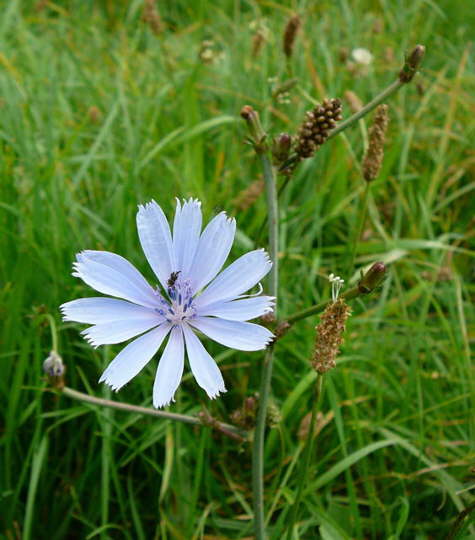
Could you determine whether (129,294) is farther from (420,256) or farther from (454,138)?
(454,138)

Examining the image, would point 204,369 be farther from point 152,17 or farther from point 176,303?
point 152,17

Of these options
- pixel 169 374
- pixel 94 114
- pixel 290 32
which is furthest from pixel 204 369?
pixel 94 114

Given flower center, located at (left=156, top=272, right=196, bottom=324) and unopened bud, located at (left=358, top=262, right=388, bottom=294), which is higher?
unopened bud, located at (left=358, top=262, right=388, bottom=294)

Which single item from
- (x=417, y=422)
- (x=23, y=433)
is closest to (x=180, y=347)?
(x=23, y=433)

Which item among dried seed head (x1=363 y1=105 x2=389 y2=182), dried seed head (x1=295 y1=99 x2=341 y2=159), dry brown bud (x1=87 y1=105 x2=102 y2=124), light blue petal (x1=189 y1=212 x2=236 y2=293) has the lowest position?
light blue petal (x1=189 y1=212 x2=236 y2=293)

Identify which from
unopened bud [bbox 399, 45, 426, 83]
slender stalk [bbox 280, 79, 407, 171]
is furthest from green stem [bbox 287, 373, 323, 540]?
unopened bud [bbox 399, 45, 426, 83]

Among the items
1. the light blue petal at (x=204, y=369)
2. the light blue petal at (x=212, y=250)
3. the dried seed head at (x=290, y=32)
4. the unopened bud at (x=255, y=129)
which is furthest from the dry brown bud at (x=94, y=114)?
the light blue petal at (x=204, y=369)

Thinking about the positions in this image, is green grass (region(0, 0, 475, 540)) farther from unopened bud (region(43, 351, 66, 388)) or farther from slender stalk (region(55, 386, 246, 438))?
unopened bud (region(43, 351, 66, 388))
